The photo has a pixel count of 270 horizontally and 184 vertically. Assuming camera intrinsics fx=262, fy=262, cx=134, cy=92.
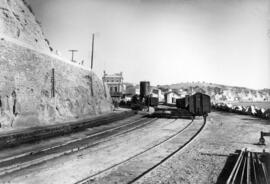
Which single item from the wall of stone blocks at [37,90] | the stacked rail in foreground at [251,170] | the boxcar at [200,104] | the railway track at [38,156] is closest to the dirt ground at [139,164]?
the railway track at [38,156]

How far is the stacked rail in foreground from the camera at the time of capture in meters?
8.03

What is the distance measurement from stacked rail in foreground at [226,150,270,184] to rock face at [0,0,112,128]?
16.8 meters

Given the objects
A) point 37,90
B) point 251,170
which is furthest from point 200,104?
point 251,170

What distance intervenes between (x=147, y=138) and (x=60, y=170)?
8.44 m

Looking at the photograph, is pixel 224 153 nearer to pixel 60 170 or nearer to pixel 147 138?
pixel 147 138

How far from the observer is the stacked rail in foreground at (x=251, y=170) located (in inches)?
316

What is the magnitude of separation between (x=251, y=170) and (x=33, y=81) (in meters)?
20.7

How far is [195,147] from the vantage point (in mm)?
14219

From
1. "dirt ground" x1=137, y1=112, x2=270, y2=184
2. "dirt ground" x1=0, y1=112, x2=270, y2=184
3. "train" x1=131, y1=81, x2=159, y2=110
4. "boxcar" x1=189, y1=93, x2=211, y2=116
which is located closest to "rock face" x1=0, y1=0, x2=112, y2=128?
"train" x1=131, y1=81, x2=159, y2=110

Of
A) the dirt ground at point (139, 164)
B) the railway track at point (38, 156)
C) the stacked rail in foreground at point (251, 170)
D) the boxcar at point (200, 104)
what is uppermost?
the boxcar at point (200, 104)

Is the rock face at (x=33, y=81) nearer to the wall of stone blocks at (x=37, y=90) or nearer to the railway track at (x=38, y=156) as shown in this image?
the wall of stone blocks at (x=37, y=90)

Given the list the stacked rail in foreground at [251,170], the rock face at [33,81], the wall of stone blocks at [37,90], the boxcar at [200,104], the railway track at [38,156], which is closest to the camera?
the stacked rail in foreground at [251,170]

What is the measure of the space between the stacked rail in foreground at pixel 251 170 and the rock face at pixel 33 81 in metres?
16.8

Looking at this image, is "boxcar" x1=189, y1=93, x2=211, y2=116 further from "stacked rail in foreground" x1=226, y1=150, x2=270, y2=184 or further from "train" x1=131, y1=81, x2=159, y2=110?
"stacked rail in foreground" x1=226, y1=150, x2=270, y2=184
